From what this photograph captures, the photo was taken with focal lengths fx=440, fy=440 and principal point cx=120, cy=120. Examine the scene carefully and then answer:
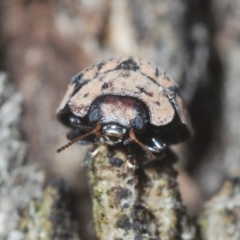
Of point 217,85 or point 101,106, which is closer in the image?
point 101,106

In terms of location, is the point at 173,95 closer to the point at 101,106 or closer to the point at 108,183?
the point at 101,106

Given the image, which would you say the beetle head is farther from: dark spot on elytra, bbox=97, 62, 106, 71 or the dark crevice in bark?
the dark crevice in bark

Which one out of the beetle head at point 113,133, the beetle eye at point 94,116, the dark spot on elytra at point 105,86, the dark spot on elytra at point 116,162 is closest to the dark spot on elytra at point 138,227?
the dark spot on elytra at point 116,162

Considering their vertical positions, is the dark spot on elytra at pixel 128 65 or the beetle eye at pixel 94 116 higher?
the dark spot on elytra at pixel 128 65

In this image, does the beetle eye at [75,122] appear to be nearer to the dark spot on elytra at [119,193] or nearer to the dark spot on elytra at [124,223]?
the dark spot on elytra at [119,193]

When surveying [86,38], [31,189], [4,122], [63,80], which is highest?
[86,38]

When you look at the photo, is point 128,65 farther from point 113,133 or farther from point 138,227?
point 138,227

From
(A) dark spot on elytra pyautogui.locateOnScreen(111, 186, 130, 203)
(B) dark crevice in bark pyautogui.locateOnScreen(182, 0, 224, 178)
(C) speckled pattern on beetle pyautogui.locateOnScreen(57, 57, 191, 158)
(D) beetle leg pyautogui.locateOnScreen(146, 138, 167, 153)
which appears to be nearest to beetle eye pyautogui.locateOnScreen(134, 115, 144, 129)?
(C) speckled pattern on beetle pyautogui.locateOnScreen(57, 57, 191, 158)

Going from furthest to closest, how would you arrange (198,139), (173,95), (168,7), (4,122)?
(198,139) → (168,7) → (4,122) → (173,95)

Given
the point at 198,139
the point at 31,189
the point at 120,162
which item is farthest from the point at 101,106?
the point at 198,139
